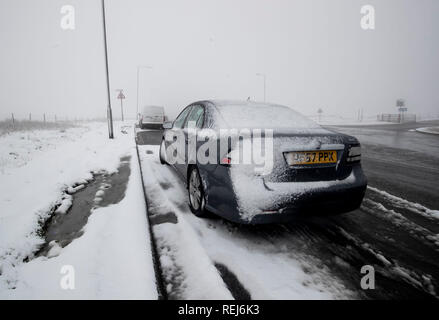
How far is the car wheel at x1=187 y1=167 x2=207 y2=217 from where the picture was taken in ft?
9.78

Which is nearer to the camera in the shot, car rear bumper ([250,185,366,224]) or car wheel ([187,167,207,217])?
car rear bumper ([250,185,366,224])

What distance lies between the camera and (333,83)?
135 meters

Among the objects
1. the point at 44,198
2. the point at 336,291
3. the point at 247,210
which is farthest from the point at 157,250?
the point at 44,198

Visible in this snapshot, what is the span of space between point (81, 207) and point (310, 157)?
10.1 feet

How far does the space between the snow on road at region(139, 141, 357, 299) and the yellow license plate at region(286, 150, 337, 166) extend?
88 centimetres

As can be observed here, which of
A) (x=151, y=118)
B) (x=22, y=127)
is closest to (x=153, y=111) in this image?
(x=151, y=118)

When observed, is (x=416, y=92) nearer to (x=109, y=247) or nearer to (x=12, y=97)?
(x=109, y=247)

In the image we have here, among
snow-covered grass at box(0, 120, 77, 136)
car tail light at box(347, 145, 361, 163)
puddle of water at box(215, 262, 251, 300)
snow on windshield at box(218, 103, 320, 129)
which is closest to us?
puddle of water at box(215, 262, 251, 300)

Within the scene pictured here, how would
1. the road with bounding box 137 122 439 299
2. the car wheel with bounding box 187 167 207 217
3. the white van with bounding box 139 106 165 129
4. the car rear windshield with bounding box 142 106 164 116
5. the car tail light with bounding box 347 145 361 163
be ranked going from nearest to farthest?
the road with bounding box 137 122 439 299, the car tail light with bounding box 347 145 361 163, the car wheel with bounding box 187 167 207 217, the white van with bounding box 139 106 165 129, the car rear windshield with bounding box 142 106 164 116

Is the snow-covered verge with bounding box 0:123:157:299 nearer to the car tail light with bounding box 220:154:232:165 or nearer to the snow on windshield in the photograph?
the car tail light with bounding box 220:154:232:165

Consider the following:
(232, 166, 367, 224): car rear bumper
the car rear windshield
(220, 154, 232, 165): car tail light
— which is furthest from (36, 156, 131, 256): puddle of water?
the car rear windshield

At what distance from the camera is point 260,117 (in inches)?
123

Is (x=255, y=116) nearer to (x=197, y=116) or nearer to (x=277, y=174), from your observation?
(x=197, y=116)

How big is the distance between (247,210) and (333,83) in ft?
504
